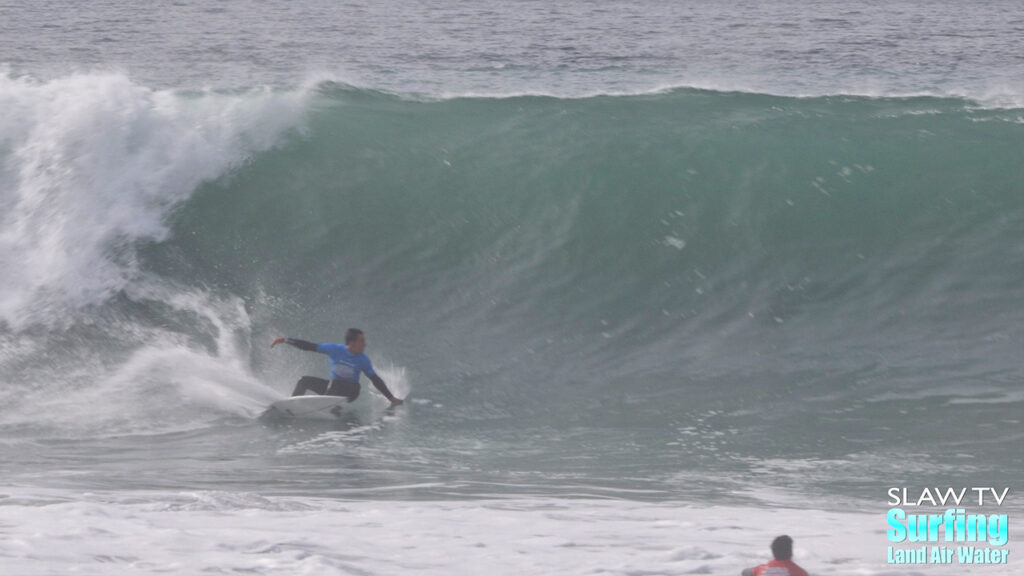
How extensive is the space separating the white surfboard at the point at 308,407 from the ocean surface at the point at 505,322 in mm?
184

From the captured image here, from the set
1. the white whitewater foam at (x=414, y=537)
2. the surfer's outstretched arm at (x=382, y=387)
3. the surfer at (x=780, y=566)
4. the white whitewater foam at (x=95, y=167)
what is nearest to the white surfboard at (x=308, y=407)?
the surfer's outstretched arm at (x=382, y=387)

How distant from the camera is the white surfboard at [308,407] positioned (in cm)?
1015

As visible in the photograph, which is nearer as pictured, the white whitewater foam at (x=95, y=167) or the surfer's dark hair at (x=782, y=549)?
the surfer's dark hair at (x=782, y=549)

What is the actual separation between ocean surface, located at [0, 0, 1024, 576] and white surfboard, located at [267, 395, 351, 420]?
0.18 metres

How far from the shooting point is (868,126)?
618 inches

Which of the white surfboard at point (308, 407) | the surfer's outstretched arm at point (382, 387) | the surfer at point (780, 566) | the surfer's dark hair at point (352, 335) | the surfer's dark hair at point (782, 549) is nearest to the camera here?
the surfer at point (780, 566)

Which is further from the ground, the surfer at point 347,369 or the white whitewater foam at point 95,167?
the white whitewater foam at point 95,167

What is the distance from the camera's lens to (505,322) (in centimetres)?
1230

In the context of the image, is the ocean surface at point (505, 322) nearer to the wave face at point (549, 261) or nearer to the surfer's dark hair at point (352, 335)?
the wave face at point (549, 261)

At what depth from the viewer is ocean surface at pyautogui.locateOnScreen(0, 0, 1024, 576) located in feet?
23.9

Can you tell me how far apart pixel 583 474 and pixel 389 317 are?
4061mm

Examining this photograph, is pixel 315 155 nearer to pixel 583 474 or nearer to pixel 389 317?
pixel 389 317

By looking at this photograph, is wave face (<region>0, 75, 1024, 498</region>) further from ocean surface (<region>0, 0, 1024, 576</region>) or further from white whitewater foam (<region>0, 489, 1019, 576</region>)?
white whitewater foam (<region>0, 489, 1019, 576</region>)

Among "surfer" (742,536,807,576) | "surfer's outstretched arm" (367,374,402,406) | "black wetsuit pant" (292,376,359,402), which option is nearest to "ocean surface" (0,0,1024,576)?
"surfer's outstretched arm" (367,374,402,406)
